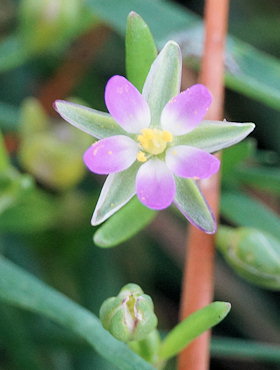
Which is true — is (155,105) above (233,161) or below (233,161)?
above

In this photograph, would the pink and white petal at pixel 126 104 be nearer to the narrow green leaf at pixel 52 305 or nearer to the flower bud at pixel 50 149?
the narrow green leaf at pixel 52 305

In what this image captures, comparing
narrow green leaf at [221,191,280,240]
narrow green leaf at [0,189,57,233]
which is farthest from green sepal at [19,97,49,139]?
narrow green leaf at [221,191,280,240]

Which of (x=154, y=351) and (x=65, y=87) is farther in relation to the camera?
(x=65, y=87)

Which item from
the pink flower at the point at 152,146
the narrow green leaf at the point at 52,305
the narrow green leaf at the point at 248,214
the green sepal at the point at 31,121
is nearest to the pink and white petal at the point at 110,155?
the pink flower at the point at 152,146

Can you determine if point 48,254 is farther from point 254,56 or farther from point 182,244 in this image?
point 254,56

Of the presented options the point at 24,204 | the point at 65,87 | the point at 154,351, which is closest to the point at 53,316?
the point at 154,351

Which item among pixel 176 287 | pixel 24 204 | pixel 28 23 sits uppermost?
pixel 28 23

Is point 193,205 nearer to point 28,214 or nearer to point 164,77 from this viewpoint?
point 164,77

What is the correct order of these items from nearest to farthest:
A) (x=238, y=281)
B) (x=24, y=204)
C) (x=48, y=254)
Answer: (x=24, y=204), (x=48, y=254), (x=238, y=281)
